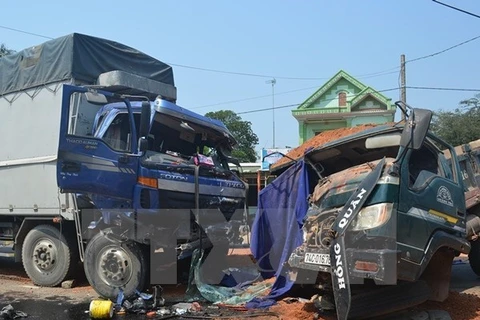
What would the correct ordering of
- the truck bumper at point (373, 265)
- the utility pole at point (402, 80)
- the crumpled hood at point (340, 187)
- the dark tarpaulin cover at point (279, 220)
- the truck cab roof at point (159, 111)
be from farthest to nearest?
the utility pole at point (402, 80)
the truck cab roof at point (159, 111)
the dark tarpaulin cover at point (279, 220)
the crumpled hood at point (340, 187)
the truck bumper at point (373, 265)

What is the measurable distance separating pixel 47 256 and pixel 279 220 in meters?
4.01

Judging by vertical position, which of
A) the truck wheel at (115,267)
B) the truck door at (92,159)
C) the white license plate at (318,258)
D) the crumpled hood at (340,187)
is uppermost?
the truck door at (92,159)

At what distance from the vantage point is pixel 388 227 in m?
4.80

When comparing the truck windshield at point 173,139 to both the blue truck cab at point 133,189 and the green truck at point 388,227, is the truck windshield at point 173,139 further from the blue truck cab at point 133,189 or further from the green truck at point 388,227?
the green truck at point 388,227

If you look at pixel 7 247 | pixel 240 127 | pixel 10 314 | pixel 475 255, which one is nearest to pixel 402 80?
pixel 475 255

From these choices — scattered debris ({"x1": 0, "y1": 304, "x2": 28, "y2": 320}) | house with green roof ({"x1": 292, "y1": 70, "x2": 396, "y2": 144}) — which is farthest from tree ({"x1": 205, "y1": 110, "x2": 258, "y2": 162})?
scattered debris ({"x1": 0, "y1": 304, "x2": 28, "y2": 320})

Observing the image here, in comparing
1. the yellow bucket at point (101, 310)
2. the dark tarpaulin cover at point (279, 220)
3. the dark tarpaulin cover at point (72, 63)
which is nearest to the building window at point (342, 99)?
the dark tarpaulin cover at point (72, 63)

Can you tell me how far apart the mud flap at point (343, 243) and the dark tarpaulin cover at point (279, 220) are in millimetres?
1732

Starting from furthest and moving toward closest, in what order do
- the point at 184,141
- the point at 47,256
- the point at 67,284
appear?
Result: 1. the point at 184,141
2. the point at 47,256
3. the point at 67,284

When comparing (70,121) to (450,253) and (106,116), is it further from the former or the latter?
(450,253)

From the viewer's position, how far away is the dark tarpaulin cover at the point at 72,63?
834 centimetres

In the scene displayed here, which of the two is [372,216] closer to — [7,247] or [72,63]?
[72,63]

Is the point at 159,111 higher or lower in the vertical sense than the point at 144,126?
higher

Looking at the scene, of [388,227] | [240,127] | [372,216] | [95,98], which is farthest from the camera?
[240,127]
